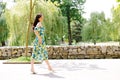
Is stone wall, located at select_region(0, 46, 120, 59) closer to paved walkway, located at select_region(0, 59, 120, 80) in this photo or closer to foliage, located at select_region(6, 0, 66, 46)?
paved walkway, located at select_region(0, 59, 120, 80)

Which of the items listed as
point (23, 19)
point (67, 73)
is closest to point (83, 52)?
point (67, 73)

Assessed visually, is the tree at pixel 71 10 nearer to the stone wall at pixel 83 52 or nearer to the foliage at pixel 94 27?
the foliage at pixel 94 27

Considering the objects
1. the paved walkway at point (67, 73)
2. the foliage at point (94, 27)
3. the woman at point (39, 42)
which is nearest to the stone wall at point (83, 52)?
the paved walkway at point (67, 73)

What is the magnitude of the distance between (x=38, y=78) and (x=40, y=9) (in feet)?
39.9

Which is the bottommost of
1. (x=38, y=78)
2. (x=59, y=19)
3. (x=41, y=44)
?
(x=38, y=78)

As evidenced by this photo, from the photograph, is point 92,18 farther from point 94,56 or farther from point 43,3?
point 94,56

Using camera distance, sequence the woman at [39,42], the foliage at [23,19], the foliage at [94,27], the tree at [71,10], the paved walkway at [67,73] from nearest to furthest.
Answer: the paved walkway at [67,73]
the woman at [39,42]
the foliage at [23,19]
the tree at [71,10]
the foliage at [94,27]

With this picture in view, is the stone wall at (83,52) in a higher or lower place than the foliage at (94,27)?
lower

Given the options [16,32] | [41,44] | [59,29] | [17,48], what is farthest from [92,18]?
[41,44]

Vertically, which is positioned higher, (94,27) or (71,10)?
(71,10)

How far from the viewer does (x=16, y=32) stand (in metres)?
A: 18.0

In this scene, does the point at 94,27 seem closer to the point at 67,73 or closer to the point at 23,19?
the point at 23,19

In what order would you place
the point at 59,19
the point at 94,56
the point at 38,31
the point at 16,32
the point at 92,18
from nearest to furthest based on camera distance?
the point at 38,31 < the point at 94,56 < the point at 16,32 < the point at 59,19 < the point at 92,18

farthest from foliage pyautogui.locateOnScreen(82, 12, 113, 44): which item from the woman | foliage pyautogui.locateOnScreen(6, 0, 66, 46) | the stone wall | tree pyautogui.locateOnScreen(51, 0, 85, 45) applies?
the woman
